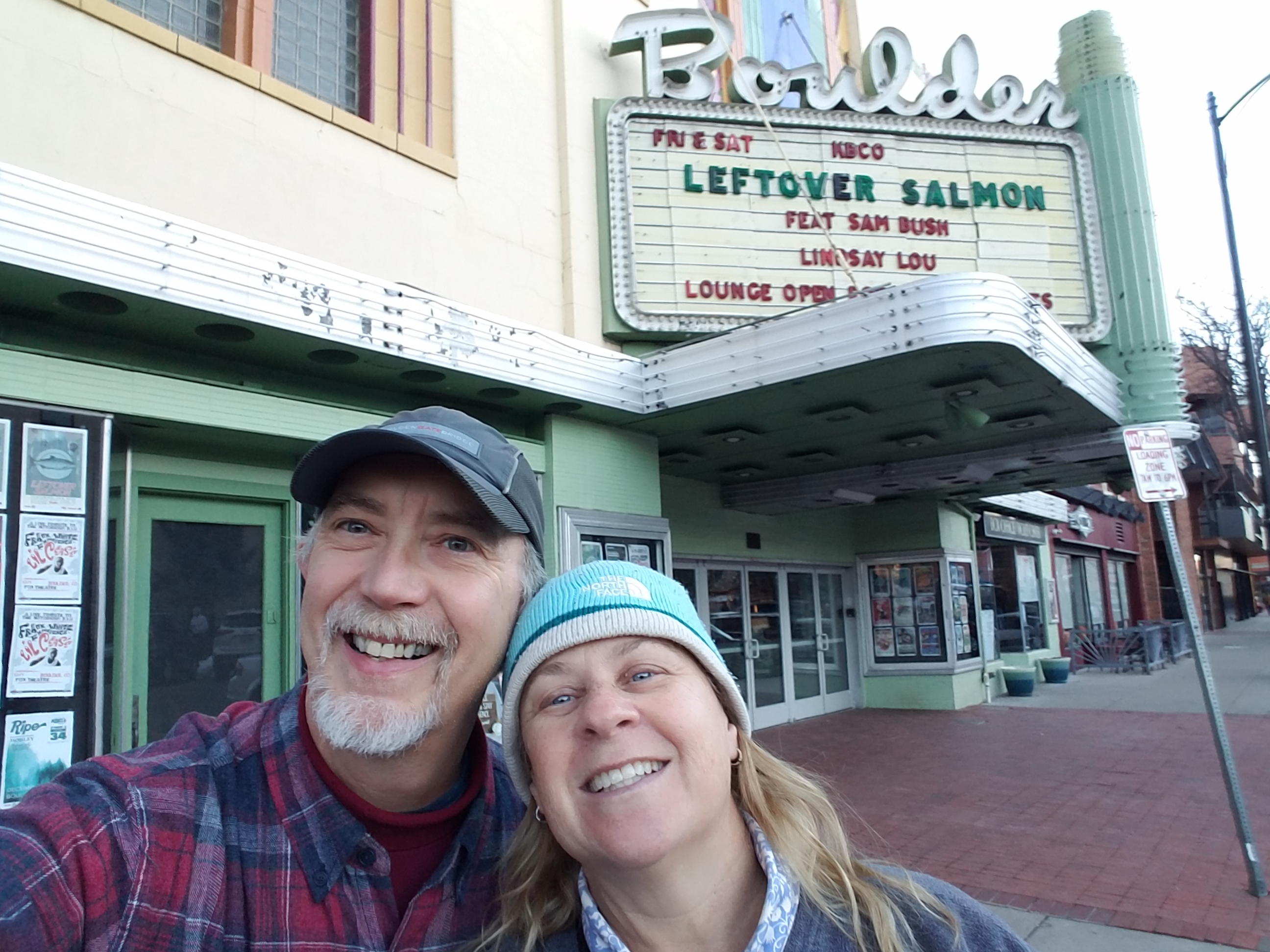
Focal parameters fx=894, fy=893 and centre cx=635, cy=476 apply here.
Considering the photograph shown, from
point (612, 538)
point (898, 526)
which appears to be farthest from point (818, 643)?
point (612, 538)

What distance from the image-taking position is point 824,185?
796cm

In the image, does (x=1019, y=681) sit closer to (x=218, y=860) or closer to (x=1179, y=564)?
(x=1179, y=564)

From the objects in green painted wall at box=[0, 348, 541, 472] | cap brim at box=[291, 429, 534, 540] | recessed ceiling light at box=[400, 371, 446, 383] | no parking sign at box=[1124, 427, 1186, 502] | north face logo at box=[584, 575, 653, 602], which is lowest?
north face logo at box=[584, 575, 653, 602]

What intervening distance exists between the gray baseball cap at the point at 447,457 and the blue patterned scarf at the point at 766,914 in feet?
2.36

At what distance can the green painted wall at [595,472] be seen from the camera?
21.0ft

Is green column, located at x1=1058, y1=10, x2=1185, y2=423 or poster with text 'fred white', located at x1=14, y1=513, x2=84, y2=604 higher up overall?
green column, located at x1=1058, y1=10, x2=1185, y2=423

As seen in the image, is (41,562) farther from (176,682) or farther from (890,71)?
(890,71)

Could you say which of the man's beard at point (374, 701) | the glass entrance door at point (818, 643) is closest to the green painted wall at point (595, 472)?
the man's beard at point (374, 701)

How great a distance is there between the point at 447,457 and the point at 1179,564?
17.4ft

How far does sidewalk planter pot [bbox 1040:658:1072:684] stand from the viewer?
15.8 meters

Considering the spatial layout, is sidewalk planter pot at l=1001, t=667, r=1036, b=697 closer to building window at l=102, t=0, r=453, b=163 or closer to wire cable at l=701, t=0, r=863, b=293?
wire cable at l=701, t=0, r=863, b=293

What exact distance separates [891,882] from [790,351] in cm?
479

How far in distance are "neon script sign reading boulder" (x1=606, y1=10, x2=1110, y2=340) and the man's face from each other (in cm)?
544

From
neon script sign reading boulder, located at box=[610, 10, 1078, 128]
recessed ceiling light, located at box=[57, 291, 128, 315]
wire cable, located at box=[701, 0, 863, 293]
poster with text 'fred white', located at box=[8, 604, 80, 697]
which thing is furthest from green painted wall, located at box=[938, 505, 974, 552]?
poster with text 'fred white', located at box=[8, 604, 80, 697]
